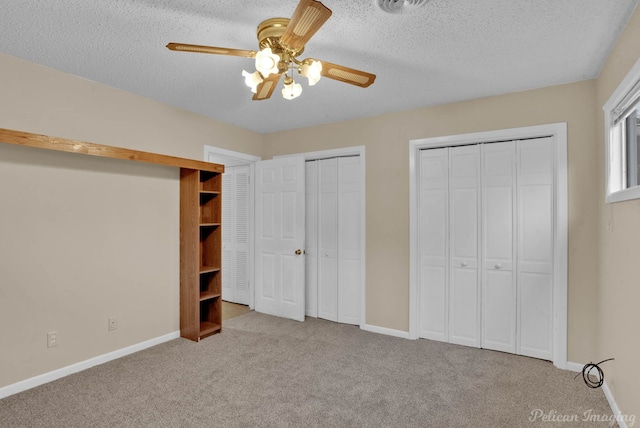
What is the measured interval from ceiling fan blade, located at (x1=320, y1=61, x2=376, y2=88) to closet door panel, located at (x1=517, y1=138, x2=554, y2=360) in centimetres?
188

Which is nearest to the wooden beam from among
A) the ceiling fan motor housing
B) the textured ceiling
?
the textured ceiling

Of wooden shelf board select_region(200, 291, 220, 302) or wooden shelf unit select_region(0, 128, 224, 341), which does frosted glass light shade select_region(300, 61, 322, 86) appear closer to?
wooden shelf unit select_region(0, 128, 224, 341)

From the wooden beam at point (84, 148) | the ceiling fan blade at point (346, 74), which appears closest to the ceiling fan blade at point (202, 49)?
the ceiling fan blade at point (346, 74)

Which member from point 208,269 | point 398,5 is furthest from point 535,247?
point 208,269

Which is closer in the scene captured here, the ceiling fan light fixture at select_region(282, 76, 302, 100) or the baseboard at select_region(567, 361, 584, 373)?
the ceiling fan light fixture at select_region(282, 76, 302, 100)

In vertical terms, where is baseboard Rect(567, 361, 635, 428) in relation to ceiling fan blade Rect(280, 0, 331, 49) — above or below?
below

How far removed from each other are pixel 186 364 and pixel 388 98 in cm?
301

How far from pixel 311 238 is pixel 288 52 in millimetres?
2766

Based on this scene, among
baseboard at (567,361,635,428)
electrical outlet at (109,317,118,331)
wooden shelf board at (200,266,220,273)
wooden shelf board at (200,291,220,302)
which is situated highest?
wooden shelf board at (200,266,220,273)

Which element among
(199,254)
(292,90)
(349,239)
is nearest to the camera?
(292,90)

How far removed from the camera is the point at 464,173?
11.0 ft

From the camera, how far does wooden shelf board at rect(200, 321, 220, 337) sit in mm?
3484

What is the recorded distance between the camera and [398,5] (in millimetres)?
1772

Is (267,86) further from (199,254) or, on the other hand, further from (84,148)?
(199,254)
